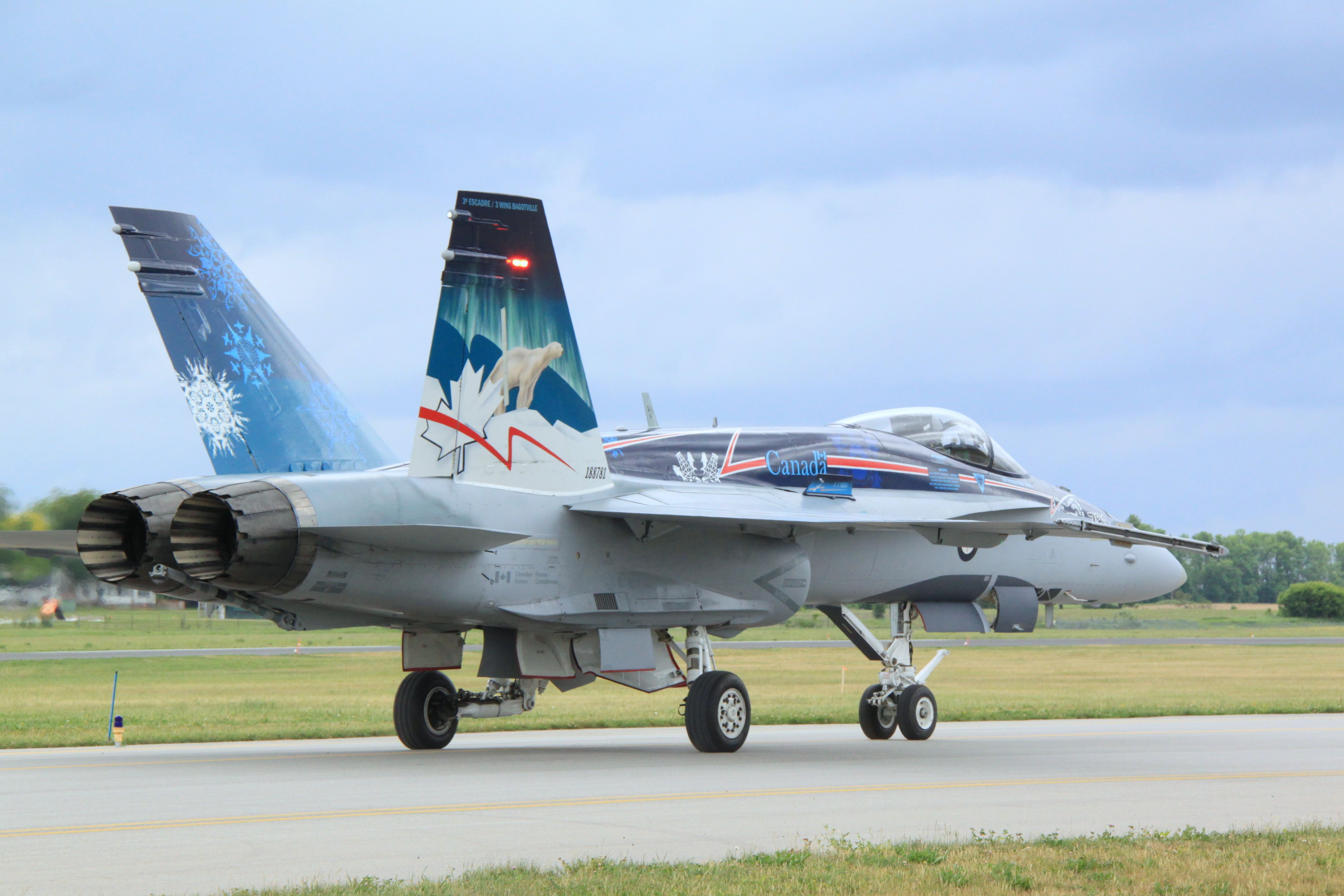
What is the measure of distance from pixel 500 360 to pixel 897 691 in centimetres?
754

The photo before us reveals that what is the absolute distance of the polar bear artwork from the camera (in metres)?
13.1

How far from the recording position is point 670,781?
1218cm

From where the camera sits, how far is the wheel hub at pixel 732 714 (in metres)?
14.9

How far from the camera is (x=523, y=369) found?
13234mm

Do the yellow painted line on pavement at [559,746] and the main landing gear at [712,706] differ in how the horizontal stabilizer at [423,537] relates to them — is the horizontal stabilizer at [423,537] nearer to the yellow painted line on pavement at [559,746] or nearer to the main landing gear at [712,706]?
the main landing gear at [712,706]

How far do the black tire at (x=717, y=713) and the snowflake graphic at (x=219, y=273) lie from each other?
21.6ft

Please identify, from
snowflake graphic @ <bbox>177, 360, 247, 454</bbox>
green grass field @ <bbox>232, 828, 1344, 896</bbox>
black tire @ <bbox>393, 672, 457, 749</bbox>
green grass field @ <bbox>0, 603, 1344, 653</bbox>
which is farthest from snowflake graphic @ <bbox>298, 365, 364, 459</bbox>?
green grass field @ <bbox>0, 603, 1344, 653</bbox>

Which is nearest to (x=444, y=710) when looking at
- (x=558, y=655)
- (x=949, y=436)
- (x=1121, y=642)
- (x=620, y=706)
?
(x=558, y=655)

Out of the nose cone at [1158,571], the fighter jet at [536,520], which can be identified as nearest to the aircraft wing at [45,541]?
the fighter jet at [536,520]

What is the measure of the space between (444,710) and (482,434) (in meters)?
4.41

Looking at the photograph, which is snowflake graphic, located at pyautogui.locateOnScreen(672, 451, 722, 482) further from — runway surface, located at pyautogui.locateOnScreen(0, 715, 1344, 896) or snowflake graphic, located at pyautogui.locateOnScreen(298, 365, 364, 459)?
snowflake graphic, located at pyautogui.locateOnScreen(298, 365, 364, 459)

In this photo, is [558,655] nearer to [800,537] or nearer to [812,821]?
[800,537]

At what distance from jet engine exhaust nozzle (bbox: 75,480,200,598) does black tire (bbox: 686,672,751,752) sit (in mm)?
5614

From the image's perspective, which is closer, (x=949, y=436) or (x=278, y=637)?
(x=949, y=436)
